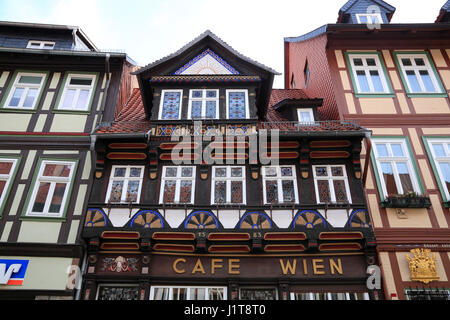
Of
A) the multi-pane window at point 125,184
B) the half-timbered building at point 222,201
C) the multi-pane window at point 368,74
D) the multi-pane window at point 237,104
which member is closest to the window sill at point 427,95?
the multi-pane window at point 368,74

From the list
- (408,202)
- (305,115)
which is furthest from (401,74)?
(408,202)

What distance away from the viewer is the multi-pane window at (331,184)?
11391 mm

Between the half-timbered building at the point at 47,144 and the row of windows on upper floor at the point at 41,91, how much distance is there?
34 mm

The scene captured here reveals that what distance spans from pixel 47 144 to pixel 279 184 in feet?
25.3

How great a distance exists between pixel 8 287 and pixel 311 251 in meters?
8.34

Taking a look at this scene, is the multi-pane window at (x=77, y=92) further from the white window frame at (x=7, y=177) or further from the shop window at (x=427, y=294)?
the shop window at (x=427, y=294)

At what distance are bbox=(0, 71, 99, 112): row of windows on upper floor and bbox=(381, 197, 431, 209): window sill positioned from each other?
10523 mm

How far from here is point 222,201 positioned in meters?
11.3

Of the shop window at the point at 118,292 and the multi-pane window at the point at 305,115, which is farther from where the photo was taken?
the multi-pane window at the point at 305,115

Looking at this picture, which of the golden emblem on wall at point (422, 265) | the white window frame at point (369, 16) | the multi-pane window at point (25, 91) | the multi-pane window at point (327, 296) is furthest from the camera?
the white window frame at point (369, 16)

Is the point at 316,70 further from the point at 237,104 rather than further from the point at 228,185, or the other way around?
the point at 228,185

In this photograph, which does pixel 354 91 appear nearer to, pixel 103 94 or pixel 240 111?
pixel 240 111

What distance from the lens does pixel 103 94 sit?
13.5 m
